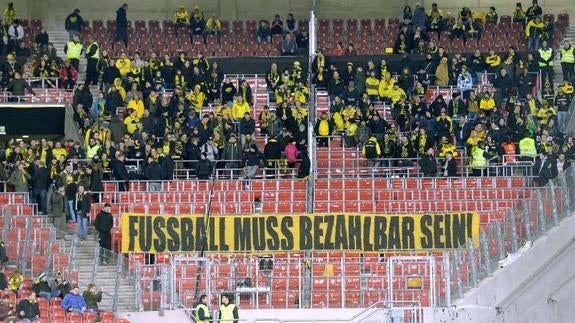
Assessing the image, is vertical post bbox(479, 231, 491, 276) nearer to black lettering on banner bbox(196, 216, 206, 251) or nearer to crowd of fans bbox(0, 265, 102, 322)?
black lettering on banner bbox(196, 216, 206, 251)


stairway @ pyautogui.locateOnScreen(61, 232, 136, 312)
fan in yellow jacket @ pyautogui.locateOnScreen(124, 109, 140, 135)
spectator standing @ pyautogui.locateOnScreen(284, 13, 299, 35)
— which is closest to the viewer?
stairway @ pyautogui.locateOnScreen(61, 232, 136, 312)

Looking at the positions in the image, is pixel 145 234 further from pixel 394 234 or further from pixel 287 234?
pixel 394 234

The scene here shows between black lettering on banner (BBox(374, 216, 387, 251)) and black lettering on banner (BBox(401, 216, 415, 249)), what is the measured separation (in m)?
0.36

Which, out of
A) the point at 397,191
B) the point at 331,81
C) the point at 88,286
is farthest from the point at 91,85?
the point at 88,286

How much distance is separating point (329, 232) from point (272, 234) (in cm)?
116

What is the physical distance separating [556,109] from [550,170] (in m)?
4.68

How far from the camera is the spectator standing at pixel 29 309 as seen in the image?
31828 mm

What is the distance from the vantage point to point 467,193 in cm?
3903

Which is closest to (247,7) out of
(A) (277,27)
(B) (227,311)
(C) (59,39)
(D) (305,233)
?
(A) (277,27)

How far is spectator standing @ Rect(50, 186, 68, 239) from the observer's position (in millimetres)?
38000

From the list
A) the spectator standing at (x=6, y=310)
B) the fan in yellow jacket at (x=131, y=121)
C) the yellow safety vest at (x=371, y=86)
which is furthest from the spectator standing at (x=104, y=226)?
the yellow safety vest at (x=371, y=86)

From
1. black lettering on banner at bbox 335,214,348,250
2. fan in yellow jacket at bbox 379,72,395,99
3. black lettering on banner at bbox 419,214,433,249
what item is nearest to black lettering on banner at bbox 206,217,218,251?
black lettering on banner at bbox 335,214,348,250

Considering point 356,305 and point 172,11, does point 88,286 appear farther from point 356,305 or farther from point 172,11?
point 172,11

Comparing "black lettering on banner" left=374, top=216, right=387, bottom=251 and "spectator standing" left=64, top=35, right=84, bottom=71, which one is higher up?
"spectator standing" left=64, top=35, right=84, bottom=71
